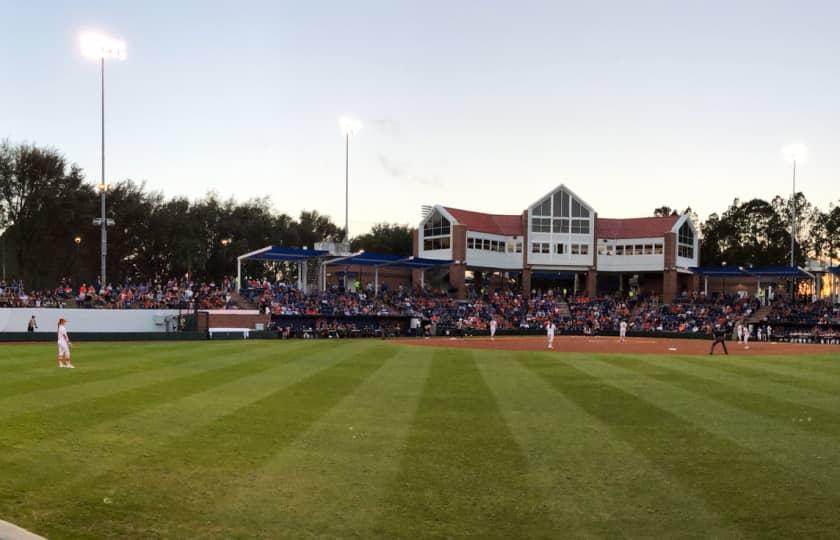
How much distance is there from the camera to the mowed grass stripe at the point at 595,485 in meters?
6.86

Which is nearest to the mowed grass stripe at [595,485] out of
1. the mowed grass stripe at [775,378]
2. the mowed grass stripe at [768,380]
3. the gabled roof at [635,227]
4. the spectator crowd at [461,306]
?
the mowed grass stripe at [768,380]

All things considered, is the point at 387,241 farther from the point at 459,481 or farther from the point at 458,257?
the point at 459,481

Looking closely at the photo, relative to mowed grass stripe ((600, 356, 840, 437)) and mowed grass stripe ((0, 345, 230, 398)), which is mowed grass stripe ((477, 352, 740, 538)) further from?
mowed grass stripe ((0, 345, 230, 398))

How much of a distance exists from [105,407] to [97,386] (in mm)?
3526

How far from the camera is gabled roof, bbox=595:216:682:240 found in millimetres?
75438

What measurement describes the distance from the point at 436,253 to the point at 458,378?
54.2 m

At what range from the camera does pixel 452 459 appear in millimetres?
9562

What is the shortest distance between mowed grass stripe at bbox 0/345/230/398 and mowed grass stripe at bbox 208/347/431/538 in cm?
757

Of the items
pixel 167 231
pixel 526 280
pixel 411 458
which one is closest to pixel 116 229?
pixel 167 231

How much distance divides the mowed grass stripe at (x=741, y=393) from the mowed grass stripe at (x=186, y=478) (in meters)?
9.12

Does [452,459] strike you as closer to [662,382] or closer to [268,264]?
[662,382]

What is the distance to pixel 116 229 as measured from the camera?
73000mm

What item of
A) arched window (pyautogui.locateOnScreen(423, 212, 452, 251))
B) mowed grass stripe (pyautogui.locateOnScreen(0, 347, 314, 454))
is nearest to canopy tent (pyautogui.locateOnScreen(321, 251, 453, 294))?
arched window (pyautogui.locateOnScreen(423, 212, 452, 251))

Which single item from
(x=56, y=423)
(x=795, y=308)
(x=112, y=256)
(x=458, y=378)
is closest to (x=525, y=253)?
(x=795, y=308)
